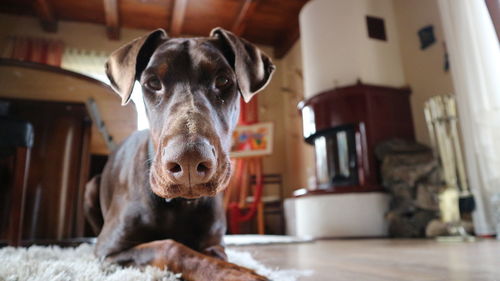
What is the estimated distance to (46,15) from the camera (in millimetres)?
5332

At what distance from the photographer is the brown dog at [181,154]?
0.76 m

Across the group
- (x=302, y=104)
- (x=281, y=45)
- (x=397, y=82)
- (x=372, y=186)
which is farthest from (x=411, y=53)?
(x=281, y=45)

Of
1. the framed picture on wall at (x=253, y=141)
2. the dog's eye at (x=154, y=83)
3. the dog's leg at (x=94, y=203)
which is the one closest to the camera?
the dog's eye at (x=154, y=83)

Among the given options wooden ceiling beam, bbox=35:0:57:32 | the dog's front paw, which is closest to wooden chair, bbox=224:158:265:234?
wooden ceiling beam, bbox=35:0:57:32

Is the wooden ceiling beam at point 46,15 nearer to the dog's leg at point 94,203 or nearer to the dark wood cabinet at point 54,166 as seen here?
the dark wood cabinet at point 54,166

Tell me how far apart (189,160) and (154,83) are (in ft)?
1.23

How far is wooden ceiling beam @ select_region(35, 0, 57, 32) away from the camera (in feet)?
16.7

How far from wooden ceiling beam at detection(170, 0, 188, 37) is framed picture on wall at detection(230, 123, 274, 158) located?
6.05 ft

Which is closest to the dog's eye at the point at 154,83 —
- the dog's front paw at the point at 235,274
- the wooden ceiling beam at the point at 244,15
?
the dog's front paw at the point at 235,274

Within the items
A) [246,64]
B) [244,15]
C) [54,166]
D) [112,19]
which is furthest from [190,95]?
[112,19]

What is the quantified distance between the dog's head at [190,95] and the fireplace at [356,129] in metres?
2.66

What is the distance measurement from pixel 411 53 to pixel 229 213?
3026mm

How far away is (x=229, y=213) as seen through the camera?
5.09m

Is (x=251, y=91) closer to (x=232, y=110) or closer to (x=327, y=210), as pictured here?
(x=232, y=110)
